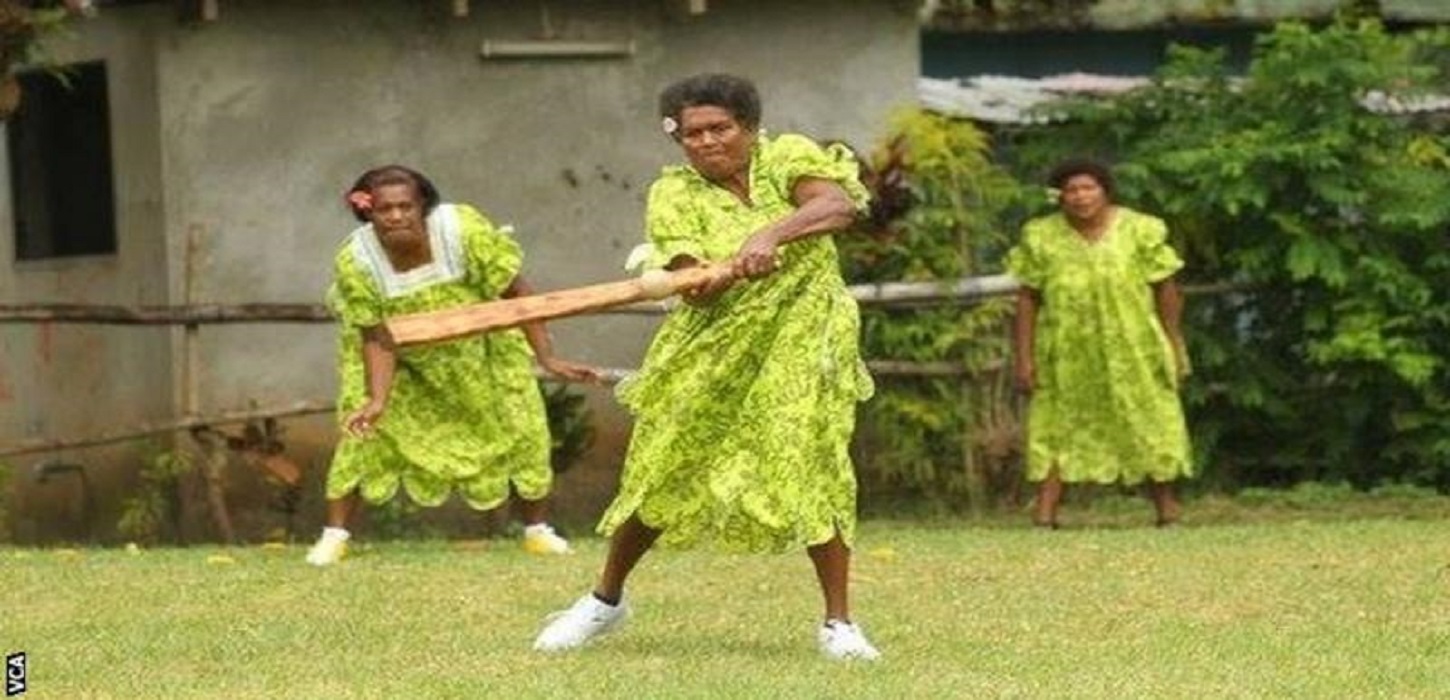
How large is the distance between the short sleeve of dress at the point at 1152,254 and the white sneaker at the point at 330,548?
13.7 ft

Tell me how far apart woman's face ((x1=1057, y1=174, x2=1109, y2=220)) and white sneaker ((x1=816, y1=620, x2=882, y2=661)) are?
699cm

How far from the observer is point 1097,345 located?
18.0 m

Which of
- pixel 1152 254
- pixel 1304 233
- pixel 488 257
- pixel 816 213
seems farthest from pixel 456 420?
pixel 1304 233

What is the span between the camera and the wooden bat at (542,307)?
10.5 metres

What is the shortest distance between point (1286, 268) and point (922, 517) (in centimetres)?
221

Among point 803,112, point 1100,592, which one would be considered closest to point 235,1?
point 803,112

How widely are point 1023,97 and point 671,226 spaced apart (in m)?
10.5

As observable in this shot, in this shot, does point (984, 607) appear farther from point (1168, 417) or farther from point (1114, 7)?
point (1114, 7)

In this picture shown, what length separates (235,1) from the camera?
1986cm

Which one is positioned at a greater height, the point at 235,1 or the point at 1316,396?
the point at 235,1

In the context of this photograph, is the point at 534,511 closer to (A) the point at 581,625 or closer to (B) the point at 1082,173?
(B) the point at 1082,173

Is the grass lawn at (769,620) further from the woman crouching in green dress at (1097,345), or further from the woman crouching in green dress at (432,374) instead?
the woman crouching in green dress at (1097,345)

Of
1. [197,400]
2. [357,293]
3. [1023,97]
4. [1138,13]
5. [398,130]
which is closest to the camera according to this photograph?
[357,293]

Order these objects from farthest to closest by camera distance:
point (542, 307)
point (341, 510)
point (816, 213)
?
1. point (341, 510)
2. point (816, 213)
3. point (542, 307)
